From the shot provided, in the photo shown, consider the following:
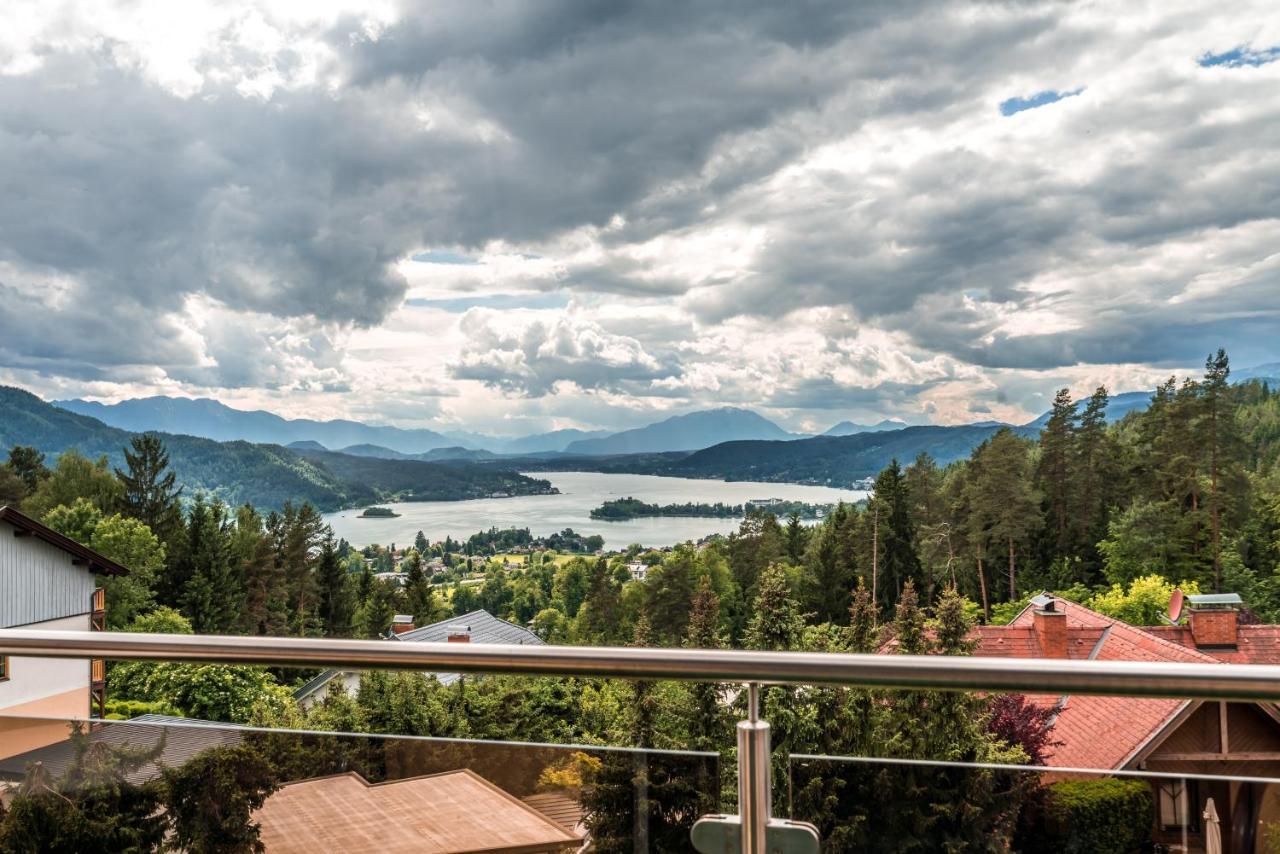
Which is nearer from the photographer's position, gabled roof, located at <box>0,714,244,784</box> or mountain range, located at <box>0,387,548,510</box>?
gabled roof, located at <box>0,714,244,784</box>

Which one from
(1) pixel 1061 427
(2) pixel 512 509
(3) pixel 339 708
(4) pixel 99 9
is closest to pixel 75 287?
(4) pixel 99 9

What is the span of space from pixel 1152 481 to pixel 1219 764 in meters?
41.6

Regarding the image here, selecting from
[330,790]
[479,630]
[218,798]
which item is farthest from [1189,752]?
[479,630]

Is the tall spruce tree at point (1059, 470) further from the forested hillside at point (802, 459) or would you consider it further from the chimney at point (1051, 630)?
the forested hillside at point (802, 459)

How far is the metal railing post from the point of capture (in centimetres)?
123

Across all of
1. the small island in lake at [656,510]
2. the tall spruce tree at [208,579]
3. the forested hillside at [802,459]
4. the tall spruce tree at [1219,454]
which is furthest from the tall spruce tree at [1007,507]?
the forested hillside at [802,459]

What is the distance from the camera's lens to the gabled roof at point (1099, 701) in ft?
4.12

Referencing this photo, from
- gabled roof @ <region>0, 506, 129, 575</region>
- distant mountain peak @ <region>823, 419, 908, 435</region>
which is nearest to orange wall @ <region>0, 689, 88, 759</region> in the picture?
gabled roof @ <region>0, 506, 129, 575</region>

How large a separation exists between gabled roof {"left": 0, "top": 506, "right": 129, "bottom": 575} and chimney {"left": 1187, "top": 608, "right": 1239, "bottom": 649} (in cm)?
2562

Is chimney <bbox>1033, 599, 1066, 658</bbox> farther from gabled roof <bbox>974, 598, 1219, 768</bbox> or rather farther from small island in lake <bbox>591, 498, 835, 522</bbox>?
small island in lake <bbox>591, 498, 835, 522</bbox>

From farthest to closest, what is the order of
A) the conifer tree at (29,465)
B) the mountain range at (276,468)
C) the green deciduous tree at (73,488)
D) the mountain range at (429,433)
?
the mountain range at (429,433) < the mountain range at (276,468) < the conifer tree at (29,465) < the green deciduous tree at (73,488)

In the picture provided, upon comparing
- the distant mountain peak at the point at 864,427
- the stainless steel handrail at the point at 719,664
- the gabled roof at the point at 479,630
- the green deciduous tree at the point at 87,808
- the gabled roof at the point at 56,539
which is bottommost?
the gabled roof at the point at 479,630

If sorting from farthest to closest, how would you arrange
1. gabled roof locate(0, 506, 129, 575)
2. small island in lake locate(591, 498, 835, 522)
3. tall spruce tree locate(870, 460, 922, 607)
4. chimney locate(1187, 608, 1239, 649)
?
small island in lake locate(591, 498, 835, 522)
tall spruce tree locate(870, 460, 922, 607)
gabled roof locate(0, 506, 129, 575)
chimney locate(1187, 608, 1239, 649)

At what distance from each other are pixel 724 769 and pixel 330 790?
635 mm
